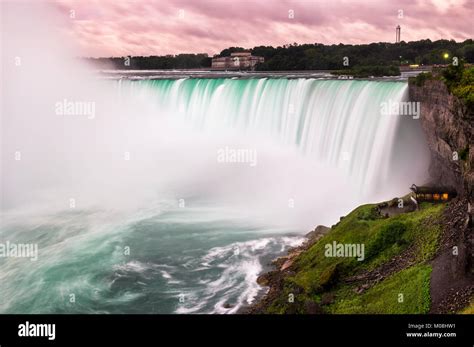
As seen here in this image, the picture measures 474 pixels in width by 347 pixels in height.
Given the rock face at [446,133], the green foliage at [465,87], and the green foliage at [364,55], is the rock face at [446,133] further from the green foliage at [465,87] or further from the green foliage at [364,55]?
the green foliage at [364,55]

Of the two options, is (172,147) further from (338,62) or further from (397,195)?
(397,195)

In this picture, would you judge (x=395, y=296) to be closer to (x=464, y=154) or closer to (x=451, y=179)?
(x=464, y=154)

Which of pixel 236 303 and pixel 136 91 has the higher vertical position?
pixel 136 91

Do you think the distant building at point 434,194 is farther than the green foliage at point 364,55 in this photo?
No

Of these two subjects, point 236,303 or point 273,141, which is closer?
point 236,303

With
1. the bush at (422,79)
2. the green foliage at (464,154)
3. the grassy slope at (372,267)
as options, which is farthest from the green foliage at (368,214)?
the bush at (422,79)

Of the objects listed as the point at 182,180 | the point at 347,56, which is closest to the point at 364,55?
the point at 347,56
